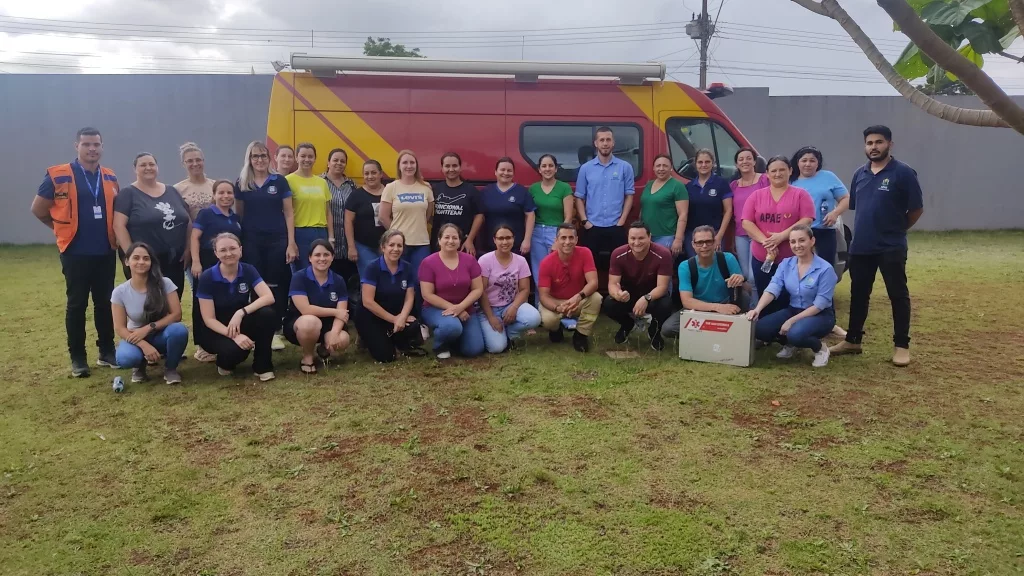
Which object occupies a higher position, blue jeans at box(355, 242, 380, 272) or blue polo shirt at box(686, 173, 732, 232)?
blue polo shirt at box(686, 173, 732, 232)

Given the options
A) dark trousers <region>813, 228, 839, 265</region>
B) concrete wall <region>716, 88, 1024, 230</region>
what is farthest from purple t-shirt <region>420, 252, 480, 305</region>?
concrete wall <region>716, 88, 1024, 230</region>

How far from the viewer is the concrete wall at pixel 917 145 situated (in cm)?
1445

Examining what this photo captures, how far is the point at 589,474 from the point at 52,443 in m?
2.96

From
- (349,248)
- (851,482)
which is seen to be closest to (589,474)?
(851,482)

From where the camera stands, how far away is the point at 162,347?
472 centimetres

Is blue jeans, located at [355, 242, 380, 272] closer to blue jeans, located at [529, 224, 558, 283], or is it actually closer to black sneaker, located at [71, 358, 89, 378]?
blue jeans, located at [529, 224, 558, 283]

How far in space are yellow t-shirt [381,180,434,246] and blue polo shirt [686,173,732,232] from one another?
2325 mm

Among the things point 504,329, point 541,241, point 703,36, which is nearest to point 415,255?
point 504,329

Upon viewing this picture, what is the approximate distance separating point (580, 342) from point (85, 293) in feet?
12.3

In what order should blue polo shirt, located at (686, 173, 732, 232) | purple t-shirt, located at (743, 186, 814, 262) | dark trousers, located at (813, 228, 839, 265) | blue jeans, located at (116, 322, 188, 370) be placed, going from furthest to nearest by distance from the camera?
blue polo shirt, located at (686, 173, 732, 232), dark trousers, located at (813, 228, 839, 265), purple t-shirt, located at (743, 186, 814, 262), blue jeans, located at (116, 322, 188, 370)

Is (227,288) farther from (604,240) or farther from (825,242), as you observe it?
(825,242)

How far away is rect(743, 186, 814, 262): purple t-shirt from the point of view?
520 cm

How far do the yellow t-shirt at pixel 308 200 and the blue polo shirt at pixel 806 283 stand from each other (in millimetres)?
3623

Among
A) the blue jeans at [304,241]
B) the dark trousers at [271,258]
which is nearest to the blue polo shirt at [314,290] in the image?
the dark trousers at [271,258]
